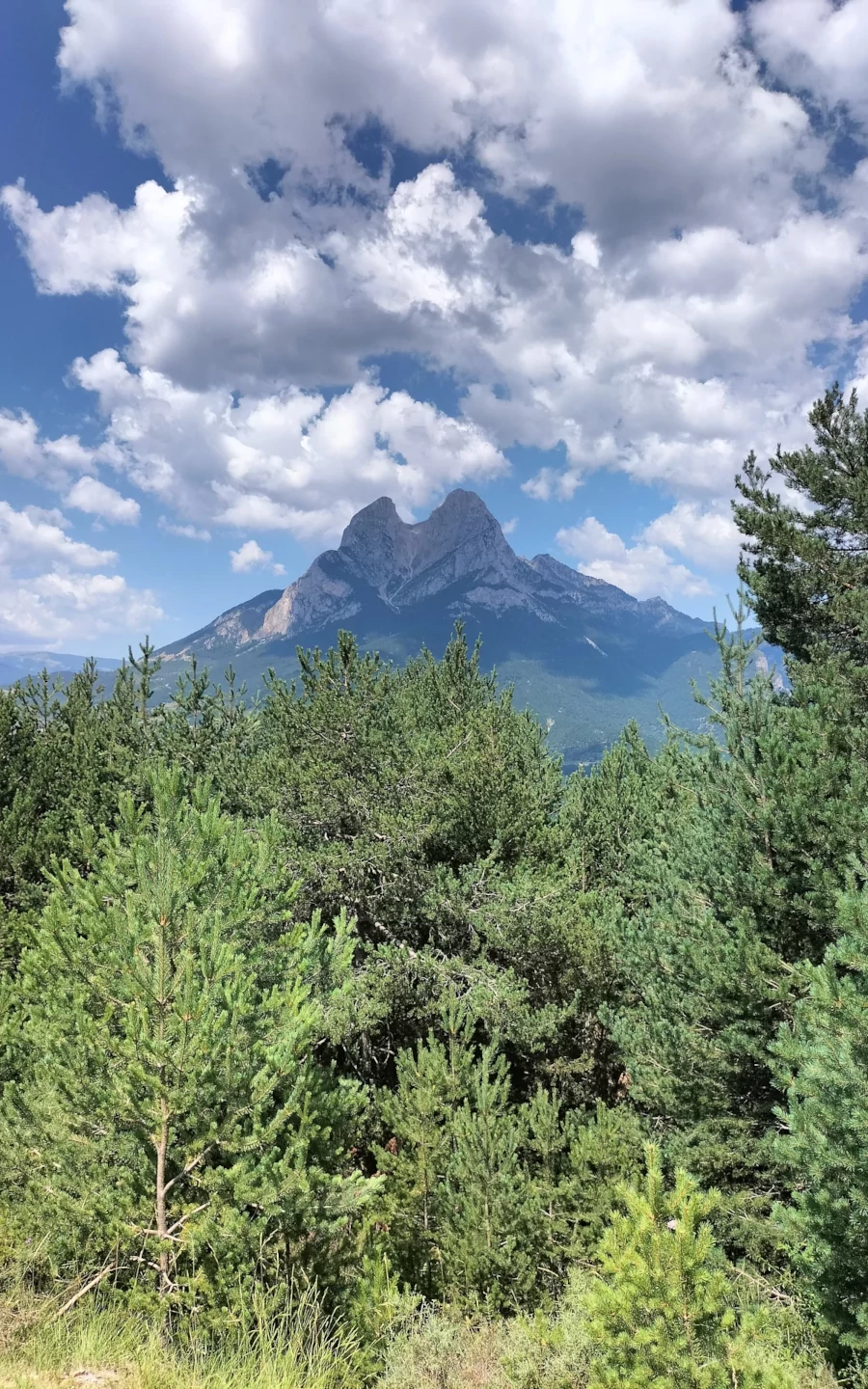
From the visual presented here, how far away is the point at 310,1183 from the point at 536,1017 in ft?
24.8

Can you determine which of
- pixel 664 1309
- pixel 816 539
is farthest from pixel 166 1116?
pixel 816 539

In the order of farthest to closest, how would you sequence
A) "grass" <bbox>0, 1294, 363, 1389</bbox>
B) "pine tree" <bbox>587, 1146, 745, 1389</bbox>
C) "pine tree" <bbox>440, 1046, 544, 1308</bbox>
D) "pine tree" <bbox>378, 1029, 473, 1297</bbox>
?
"pine tree" <bbox>378, 1029, 473, 1297</bbox>
"pine tree" <bbox>440, 1046, 544, 1308</bbox>
"grass" <bbox>0, 1294, 363, 1389</bbox>
"pine tree" <bbox>587, 1146, 745, 1389</bbox>

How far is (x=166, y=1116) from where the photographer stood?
230 inches

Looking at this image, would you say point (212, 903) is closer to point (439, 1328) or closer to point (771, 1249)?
point (439, 1328)

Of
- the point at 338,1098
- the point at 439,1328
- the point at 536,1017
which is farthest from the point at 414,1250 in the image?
the point at 536,1017

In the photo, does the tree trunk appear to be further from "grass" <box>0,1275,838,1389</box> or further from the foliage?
"grass" <box>0,1275,838,1389</box>

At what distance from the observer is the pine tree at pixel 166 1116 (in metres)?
5.84

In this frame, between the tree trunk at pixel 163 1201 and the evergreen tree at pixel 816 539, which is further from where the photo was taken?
the evergreen tree at pixel 816 539

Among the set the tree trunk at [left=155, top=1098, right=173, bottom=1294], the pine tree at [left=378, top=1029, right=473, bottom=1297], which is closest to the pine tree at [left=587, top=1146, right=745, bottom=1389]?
the tree trunk at [left=155, top=1098, right=173, bottom=1294]

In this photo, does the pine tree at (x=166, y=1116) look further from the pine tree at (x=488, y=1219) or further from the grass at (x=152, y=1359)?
the pine tree at (x=488, y=1219)

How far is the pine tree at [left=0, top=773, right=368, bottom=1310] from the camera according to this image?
19.2 feet

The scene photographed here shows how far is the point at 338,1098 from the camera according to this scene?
8297mm

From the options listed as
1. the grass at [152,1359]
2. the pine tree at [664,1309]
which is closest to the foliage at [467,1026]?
the pine tree at [664,1309]

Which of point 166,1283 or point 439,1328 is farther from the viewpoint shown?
point 439,1328
